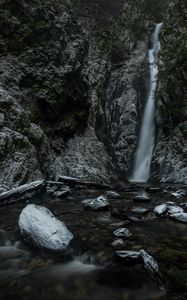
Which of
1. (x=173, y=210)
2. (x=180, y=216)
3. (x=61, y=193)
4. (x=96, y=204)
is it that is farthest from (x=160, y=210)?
(x=61, y=193)

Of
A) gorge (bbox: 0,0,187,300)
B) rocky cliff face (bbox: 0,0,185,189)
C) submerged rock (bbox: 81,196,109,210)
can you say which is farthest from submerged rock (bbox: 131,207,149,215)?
rocky cliff face (bbox: 0,0,185,189)

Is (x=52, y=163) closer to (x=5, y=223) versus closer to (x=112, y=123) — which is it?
(x=5, y=223)

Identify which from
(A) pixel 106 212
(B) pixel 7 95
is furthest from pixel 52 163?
(A) pixel 106 212

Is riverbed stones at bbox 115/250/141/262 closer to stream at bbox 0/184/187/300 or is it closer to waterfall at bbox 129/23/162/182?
stream at bbox 0/184/187/300

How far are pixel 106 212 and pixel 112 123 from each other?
23.6 m

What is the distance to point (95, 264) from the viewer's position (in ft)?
18.3

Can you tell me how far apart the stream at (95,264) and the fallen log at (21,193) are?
1.76 m

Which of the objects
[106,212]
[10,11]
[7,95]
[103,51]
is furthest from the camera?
[103,51]

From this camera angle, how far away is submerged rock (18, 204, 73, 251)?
6.09 metres

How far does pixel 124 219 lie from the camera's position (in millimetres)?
8953

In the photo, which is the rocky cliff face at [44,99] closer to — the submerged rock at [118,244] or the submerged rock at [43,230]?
the submerged rock at [43,230]

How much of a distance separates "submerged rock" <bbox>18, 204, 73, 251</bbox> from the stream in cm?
15

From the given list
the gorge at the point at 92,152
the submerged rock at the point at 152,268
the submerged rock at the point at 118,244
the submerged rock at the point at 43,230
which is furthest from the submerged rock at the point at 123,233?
the submerged rock at the point at 152,268

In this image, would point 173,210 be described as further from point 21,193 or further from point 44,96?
point 44,96
